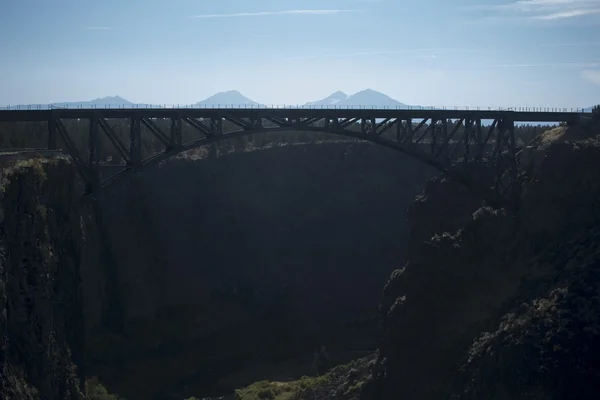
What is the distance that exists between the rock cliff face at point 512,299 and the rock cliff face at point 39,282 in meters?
17.4

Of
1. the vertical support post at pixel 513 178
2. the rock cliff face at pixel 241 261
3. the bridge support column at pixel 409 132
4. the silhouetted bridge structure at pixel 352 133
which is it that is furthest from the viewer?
the rock cliff face at pixel 241 261

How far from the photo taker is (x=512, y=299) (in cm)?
4116

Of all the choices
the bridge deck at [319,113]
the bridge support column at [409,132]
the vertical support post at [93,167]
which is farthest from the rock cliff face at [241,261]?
the bridge support column at [409,132]

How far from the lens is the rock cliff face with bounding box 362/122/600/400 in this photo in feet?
115

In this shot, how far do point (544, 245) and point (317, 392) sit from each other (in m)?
19.3

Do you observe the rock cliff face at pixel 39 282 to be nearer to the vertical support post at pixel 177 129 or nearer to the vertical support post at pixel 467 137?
the vertical support post at pixel 177 129

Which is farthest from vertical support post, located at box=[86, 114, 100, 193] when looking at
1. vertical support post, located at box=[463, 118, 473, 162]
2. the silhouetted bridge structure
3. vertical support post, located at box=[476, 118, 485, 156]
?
vertical support post, located at box=[476, 118, 485, 156]

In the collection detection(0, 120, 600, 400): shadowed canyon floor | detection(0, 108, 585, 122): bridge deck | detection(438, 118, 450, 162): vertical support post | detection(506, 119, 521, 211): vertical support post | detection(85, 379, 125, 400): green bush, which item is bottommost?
detection(85, 379, 125, 400): green bush

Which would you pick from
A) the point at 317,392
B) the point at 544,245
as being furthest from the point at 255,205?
the point at 544,245

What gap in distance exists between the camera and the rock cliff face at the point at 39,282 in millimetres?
36250

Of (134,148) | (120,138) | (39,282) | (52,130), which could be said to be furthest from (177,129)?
(120,138)

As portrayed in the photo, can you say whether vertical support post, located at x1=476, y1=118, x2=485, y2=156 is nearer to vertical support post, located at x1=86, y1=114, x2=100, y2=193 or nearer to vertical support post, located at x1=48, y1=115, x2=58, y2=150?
vertical support post, located at x1=86, y1=114, x2=100, y2=193

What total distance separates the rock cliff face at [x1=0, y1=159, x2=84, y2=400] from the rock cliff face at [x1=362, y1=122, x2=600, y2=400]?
57.2ft

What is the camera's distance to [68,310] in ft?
149
